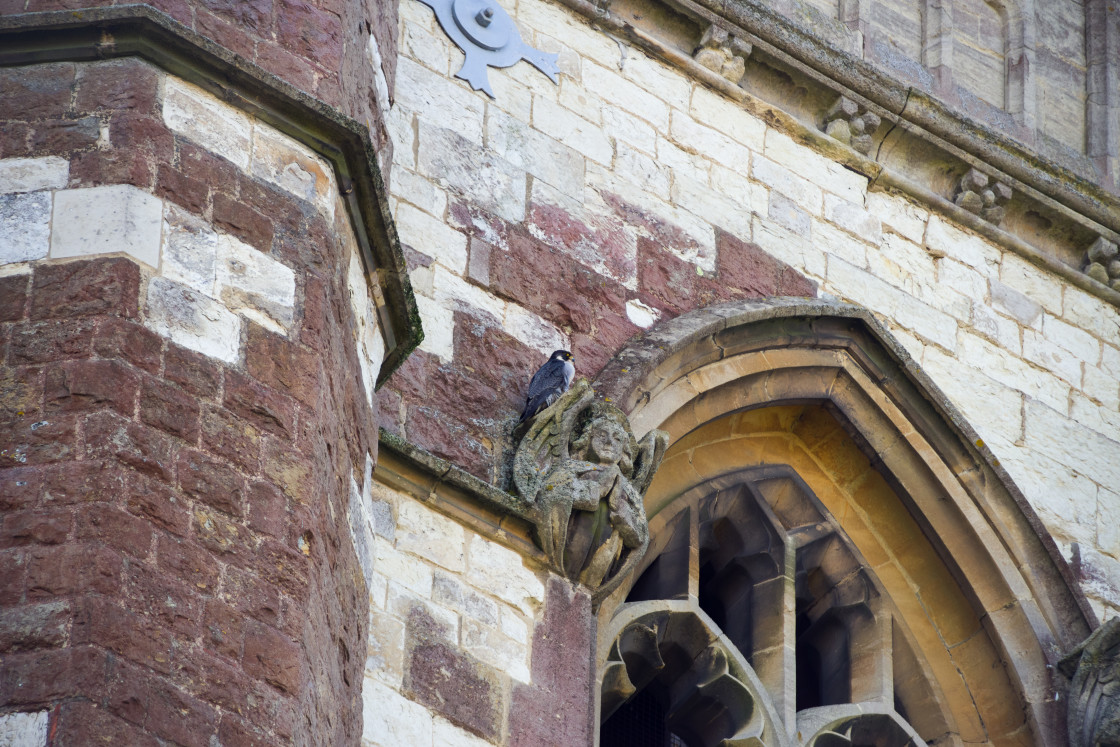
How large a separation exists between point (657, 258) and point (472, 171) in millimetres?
795

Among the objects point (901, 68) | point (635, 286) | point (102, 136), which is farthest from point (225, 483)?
point (901, 68)

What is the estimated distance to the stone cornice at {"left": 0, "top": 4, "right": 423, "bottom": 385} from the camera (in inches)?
208

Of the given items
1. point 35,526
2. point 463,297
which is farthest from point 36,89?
point 463,297

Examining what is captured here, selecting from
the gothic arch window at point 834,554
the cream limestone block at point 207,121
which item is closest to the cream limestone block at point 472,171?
the gothic arch window at point 834,554

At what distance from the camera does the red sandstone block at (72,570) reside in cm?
428

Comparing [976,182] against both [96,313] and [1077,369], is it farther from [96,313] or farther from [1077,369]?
[96,313]

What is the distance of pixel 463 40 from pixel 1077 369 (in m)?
2.97

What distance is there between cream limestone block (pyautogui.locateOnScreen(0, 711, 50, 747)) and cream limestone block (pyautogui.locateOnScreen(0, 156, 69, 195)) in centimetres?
140

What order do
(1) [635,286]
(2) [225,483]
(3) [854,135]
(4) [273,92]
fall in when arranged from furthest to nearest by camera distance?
(3) [854,135] → (1) [635,286] → (4) [273,92] → (2) [225,483]

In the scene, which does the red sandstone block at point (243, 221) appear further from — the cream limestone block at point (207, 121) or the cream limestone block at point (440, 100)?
the cream limestone block at point (440, 100)

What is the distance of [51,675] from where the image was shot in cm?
415

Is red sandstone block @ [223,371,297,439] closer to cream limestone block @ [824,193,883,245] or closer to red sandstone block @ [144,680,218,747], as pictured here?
red sandstone block @ [144,680,218,747]

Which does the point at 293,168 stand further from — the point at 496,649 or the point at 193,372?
the point at 496,649

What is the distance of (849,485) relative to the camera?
27.6 feet
